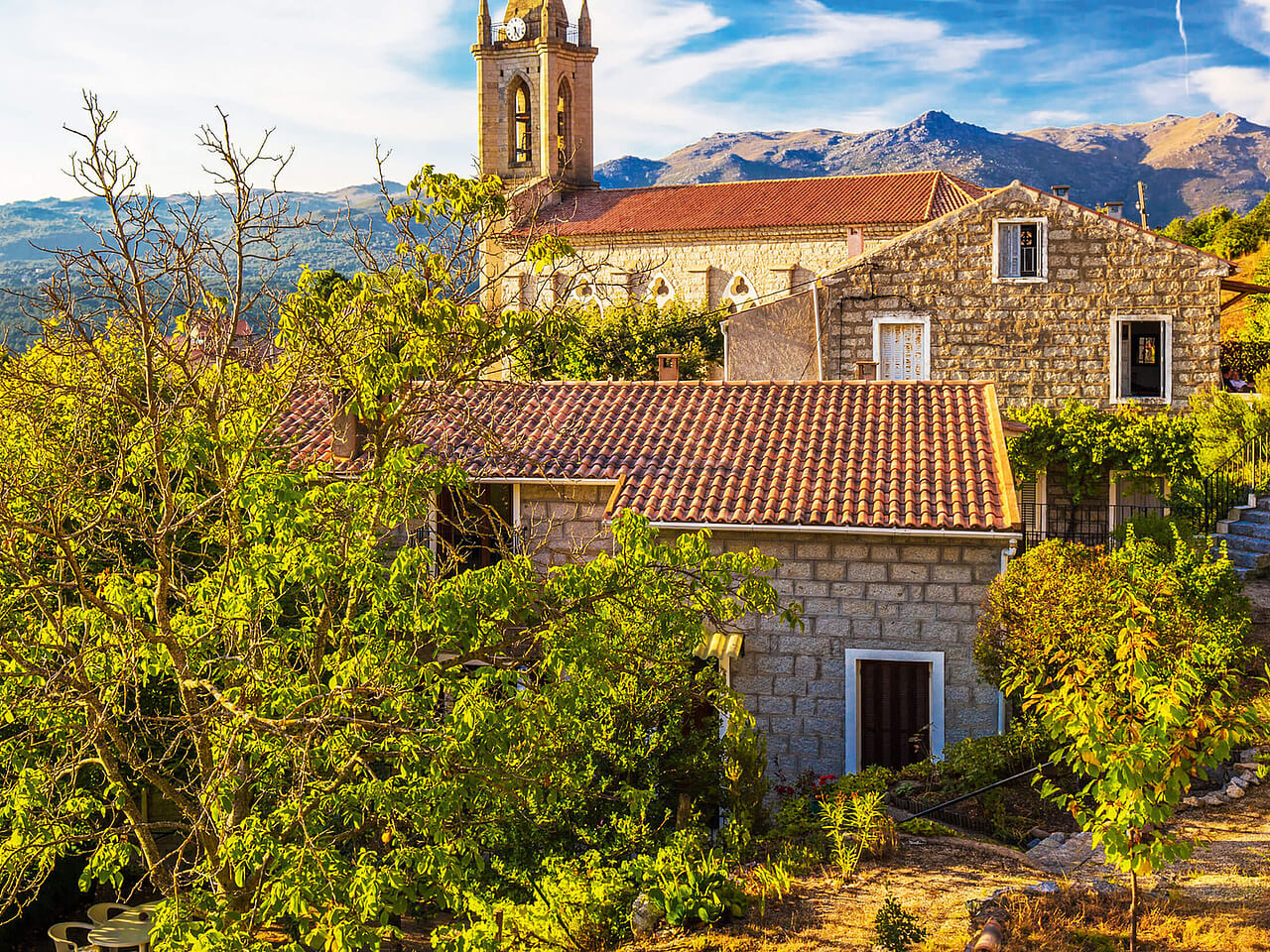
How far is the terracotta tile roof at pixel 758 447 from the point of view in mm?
13297

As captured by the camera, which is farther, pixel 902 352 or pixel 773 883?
pixel 902 352

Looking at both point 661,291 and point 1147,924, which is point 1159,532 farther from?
point 661,291

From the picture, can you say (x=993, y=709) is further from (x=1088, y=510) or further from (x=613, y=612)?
(x=1088, y=510)

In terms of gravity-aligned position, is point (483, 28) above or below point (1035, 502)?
above

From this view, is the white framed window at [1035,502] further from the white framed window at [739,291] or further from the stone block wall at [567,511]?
the white framed window at [739,291]

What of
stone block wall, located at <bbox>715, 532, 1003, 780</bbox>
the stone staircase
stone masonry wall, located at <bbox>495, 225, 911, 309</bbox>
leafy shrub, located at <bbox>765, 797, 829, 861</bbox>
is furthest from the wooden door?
stone masonry wall, located at <bbox>495, 225, 911, 309</bbox>

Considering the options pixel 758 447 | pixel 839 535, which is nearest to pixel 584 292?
pixel 839 535

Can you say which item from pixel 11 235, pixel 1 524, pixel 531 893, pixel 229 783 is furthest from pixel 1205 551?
pixel 11 235

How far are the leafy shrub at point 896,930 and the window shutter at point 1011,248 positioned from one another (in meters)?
16.4

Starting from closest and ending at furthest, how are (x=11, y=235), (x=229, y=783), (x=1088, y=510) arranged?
(x=229, y=783)
(x=1088, y=510)
(x=11, y=235)

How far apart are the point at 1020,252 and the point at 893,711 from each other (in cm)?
1198

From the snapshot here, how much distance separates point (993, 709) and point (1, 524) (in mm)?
10367

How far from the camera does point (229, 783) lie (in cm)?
730

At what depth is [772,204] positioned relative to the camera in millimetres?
43031
